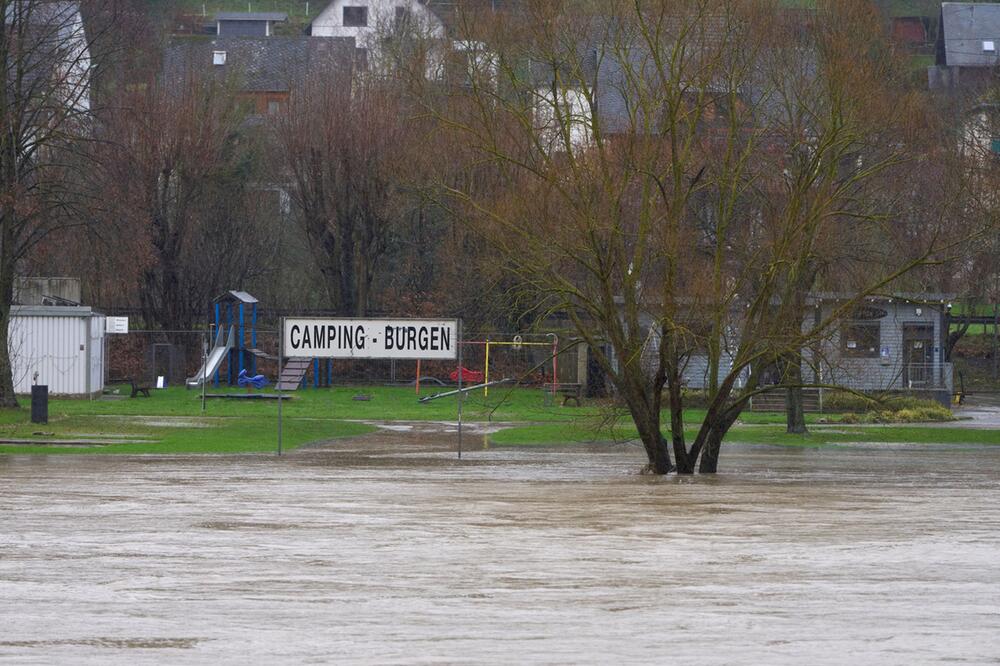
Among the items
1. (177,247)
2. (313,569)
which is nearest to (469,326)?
(177,247)

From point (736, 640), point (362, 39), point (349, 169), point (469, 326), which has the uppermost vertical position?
point (362, 39)

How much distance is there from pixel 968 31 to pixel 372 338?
8231cm

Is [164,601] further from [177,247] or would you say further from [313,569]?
[177,247]

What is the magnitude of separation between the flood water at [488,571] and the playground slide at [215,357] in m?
33.2

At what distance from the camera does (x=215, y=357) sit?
60.1 metres

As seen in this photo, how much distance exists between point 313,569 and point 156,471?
13.3 metres

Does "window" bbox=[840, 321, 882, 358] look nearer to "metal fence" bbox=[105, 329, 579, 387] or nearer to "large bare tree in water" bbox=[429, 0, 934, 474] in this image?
"metal fence" bbox=[105, 329, 579, 387]

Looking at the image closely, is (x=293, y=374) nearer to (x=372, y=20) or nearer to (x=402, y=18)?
(x=402, y=18)

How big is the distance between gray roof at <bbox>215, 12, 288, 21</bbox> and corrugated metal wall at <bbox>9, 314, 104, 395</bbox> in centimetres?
6744

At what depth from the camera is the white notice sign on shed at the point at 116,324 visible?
53.2 metres

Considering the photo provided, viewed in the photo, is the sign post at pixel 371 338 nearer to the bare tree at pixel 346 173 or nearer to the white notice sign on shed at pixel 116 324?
the white notice sign on shed at pixel 116 324

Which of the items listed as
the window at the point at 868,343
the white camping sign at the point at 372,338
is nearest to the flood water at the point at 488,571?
the white camping sign at the point at 372,338

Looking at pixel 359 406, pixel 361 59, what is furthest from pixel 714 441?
pixel 361 59

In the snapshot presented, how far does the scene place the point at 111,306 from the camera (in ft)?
227
